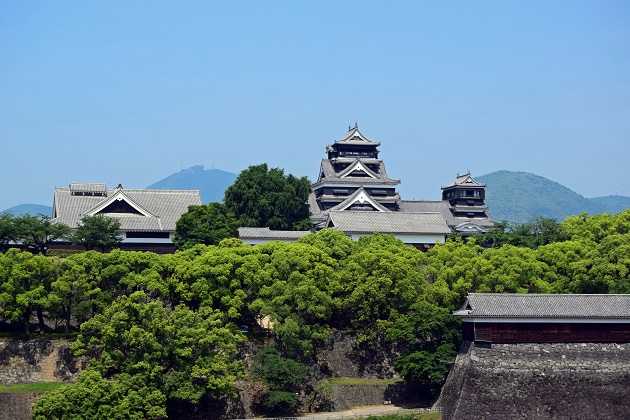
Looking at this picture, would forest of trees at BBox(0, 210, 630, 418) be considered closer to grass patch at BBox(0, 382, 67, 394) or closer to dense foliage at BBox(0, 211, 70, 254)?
grass patch at BBox(0, 382, 67, 394)

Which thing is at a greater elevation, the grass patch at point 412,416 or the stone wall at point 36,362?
the stone wall at point 36,362

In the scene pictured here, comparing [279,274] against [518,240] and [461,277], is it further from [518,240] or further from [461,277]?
[518,240]

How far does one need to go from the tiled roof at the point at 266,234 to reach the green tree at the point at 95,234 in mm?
5779

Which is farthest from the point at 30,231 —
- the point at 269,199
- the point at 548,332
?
the point at 548,332

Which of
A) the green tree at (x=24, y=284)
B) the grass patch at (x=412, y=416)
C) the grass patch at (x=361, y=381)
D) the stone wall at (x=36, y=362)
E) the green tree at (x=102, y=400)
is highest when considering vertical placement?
the green tree at (x=24, y=284)

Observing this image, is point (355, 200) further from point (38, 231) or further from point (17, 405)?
point (17, 405)

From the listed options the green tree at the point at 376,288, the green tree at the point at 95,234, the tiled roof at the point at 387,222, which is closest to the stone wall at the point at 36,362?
the green tree at the point at 95,234

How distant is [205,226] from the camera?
139 feet

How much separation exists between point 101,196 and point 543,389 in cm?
2351

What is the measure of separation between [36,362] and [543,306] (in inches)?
651

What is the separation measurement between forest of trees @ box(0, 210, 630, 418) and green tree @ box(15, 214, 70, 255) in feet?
22.4

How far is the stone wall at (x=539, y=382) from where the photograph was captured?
3209 cm

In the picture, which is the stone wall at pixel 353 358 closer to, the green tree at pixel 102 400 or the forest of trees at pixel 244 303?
the forest of trees at pixel 244 303

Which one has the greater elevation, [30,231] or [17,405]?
[30,231]
